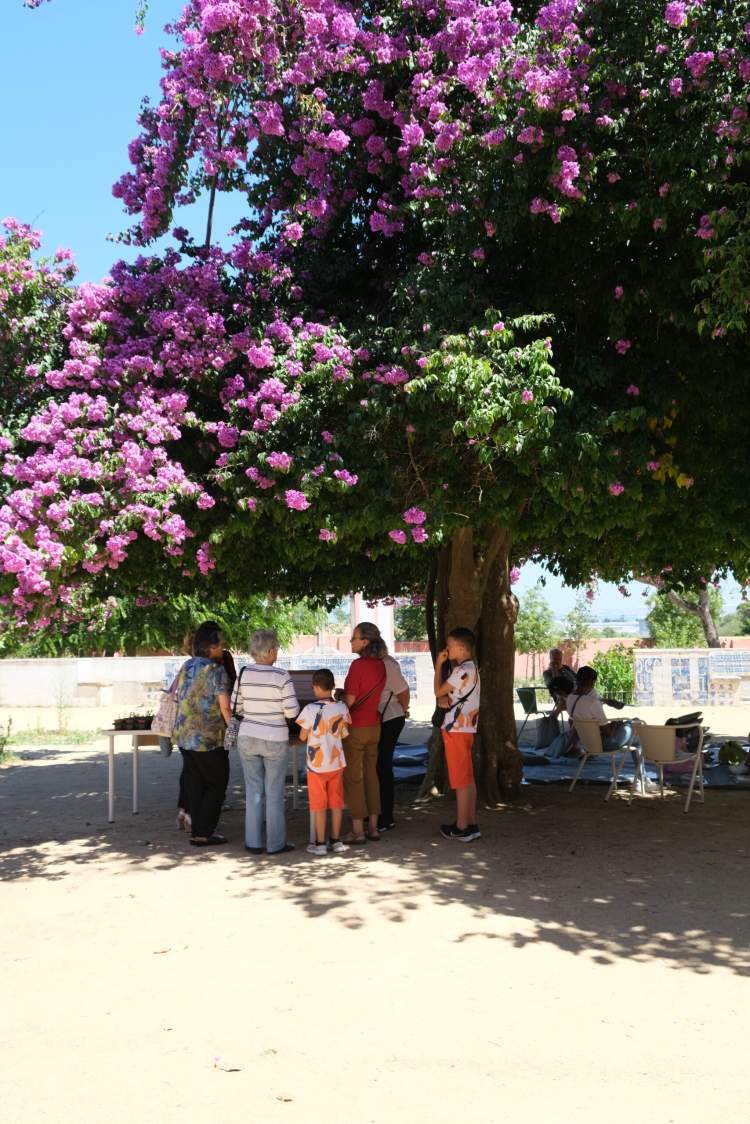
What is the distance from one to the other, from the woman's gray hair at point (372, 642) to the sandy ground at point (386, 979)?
1.54m

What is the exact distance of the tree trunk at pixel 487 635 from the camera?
10625 millimetres

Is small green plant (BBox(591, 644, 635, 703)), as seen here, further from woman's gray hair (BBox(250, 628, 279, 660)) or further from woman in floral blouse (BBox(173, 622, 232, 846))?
woman's gray hair (BBox(250, 628, 279, 660))

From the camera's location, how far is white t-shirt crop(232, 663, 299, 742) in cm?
784

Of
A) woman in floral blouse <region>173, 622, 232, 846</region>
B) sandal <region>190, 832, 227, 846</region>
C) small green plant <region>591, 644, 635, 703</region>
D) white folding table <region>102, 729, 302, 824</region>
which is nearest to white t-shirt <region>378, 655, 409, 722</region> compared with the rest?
white folding table <region>102, 729, 302, 824</region>

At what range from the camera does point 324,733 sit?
308 inches

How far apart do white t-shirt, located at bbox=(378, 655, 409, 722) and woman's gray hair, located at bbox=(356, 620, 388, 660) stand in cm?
21

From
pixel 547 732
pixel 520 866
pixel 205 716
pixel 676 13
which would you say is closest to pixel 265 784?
pixel 205 716

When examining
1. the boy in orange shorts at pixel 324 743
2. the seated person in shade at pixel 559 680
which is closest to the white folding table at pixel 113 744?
the boy in orange shorts at pixel 324 743

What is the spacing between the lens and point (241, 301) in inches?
335

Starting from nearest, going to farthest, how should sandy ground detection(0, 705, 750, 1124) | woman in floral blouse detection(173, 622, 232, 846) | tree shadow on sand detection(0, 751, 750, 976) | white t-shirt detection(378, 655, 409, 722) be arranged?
1. sandy ground detection(0, 705, 750, 1124)
2. tree shadow on sand detection(0, 751, 750, 976)
3. woman in floral blouse detection(173, 622, 232, 846)
4. white t-shirt detection(378, 655, 409, 722)

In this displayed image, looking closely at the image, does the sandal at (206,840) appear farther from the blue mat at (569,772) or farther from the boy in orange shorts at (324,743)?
the blue mat at (569,772)

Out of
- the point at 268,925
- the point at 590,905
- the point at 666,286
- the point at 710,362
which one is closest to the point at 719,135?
the point at 666,286

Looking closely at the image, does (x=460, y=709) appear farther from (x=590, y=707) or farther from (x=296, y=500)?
(x=590, y=707)

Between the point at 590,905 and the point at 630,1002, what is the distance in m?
1.77
